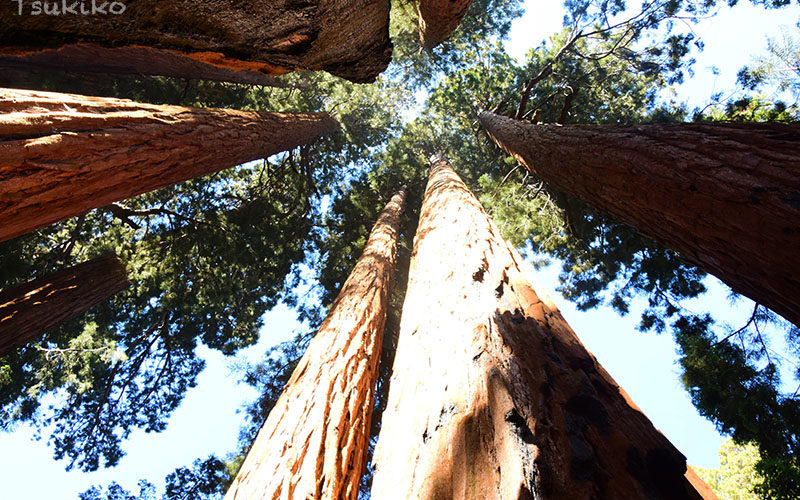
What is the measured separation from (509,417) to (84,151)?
2774 mm

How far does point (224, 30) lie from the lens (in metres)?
2.04

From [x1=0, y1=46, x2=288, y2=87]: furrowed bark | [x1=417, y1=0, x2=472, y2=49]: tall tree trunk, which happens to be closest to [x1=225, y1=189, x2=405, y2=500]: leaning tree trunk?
[x1=417, y1=0, x2=472, y2=49]: tall tree trunk

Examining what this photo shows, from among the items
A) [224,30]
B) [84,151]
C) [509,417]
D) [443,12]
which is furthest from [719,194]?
[443,12]

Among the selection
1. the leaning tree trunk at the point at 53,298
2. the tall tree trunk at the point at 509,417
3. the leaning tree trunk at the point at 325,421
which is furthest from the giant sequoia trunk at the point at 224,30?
the leaning tree trunk at the point at 53,298

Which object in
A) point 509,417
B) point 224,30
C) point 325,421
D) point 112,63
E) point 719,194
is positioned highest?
point 112,63

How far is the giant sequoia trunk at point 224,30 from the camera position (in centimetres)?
179

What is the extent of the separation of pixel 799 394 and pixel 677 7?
7.35 m

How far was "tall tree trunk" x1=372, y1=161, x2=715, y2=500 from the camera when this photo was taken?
0.84 m

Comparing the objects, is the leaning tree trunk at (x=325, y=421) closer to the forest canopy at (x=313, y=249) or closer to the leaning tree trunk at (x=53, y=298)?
the forest canopy at (x=313, y=249)

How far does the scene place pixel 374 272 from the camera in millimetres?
4371

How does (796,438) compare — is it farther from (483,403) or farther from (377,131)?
(377,131)

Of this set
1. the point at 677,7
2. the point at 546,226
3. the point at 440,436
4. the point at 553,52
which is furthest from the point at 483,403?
the point at 553,52

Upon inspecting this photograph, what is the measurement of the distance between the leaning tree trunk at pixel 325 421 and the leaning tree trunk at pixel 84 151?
193 centimetres

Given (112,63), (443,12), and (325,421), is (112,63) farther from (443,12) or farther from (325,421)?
(325,421)
